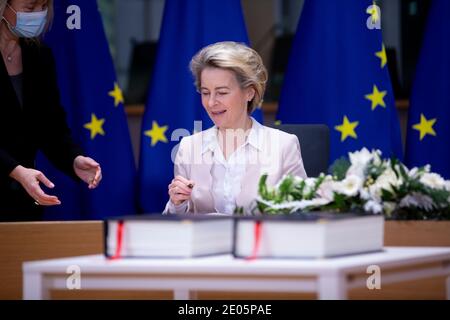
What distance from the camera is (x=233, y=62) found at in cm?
298

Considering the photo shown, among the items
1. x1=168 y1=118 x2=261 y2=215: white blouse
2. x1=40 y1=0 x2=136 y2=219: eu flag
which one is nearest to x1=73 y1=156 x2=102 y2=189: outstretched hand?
x1=168 y1=118 x2=261 y2=215: white blouse

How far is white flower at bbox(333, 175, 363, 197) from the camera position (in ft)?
6.77

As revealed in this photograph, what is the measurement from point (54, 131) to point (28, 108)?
0.13m

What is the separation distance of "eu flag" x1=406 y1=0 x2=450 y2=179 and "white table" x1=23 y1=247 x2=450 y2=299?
7.81 ft

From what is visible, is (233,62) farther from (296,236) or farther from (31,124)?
(296,236)

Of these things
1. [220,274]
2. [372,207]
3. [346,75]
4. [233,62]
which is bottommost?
[220,274]

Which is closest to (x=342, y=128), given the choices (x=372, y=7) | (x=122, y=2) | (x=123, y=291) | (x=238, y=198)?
(x=372, y=7)

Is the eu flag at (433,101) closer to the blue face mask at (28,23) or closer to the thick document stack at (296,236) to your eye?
the blue face mask at (28,23)

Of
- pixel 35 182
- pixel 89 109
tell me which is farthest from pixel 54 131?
pixel 89 109

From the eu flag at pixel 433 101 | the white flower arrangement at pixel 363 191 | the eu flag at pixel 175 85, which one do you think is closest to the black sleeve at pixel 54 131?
the eu flag at pixel 175 85

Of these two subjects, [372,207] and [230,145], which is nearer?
[372,207]

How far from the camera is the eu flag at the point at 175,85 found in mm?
4211

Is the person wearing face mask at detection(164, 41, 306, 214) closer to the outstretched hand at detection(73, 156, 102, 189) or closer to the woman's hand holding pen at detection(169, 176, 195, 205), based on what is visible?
the woman's hand holding pen at detection(169, 176, 195, 205)
